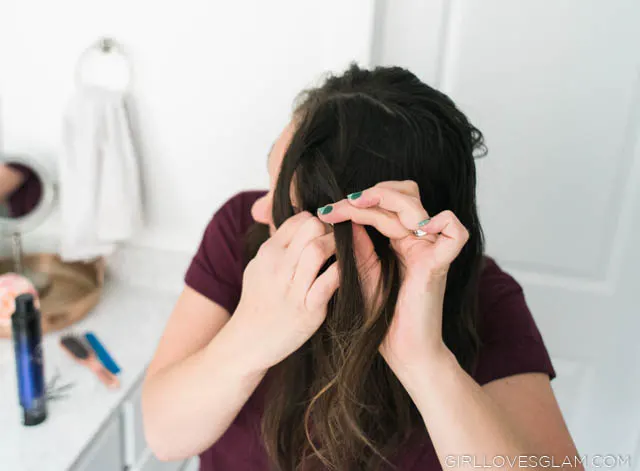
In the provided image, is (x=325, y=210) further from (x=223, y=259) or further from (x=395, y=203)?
(x=223, y=259)

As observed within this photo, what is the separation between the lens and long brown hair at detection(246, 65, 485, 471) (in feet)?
2.14

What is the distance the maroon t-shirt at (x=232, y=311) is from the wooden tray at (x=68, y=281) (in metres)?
0.40

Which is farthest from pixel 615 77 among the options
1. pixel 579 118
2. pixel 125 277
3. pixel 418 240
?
pixel 125 277

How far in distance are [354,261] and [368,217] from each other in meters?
0.05

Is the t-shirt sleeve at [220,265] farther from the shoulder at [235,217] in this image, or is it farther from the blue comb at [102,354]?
the blue comb at [102,354]

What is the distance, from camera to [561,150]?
116 centimetres

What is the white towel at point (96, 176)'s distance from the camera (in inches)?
45.9

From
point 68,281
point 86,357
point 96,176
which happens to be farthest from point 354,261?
point 68,281

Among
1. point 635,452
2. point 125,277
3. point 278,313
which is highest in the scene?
point 278,313

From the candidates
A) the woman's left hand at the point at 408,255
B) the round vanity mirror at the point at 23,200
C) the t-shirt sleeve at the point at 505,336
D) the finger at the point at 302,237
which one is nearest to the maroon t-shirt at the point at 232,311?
the t-shirt sleeve at the point at 505,336

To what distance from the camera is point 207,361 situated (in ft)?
2.44

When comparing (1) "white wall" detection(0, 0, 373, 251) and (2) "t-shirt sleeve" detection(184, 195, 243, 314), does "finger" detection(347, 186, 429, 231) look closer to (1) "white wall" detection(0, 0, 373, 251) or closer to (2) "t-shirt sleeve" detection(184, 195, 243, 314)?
(2) "t-shirt sleeve" detection(184, 195, 243, 314)

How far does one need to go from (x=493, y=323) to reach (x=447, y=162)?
0.93 ft

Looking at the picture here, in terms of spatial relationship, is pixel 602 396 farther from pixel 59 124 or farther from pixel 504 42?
pixel 59 124
